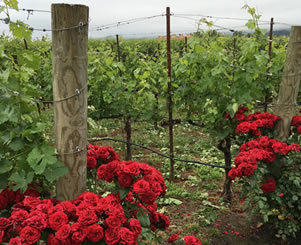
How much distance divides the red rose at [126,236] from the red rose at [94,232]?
0.40 feet

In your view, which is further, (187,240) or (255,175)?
(255,175)

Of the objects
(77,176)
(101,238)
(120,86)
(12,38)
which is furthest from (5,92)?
(120,86)

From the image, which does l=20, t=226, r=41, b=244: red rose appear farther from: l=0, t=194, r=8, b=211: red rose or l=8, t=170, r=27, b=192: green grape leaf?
l=0, t=194, r=8, b=211: red rose

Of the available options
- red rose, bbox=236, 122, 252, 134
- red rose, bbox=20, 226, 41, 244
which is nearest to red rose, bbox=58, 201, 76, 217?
red rose, bbox=20, 226, 41, 244

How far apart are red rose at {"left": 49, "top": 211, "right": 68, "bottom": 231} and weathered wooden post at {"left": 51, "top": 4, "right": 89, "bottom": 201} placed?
1.36 feet

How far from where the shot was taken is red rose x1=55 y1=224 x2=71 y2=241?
5.43 feet

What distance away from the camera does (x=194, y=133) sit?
7.14m

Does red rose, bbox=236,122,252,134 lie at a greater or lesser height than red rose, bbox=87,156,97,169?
greater

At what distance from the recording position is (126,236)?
5.74ft

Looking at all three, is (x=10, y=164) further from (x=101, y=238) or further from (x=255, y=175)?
(x=255, y=175)

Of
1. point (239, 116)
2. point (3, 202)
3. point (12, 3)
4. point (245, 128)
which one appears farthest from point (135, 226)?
point (239, 116)

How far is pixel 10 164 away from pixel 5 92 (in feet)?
1.60

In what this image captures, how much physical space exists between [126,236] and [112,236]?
3.2 inches

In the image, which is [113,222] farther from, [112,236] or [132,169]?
[132,169]
